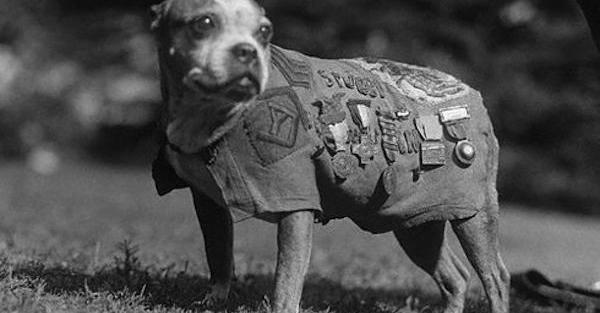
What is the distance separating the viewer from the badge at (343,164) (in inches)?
232

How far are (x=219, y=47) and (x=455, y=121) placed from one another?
1530 mm

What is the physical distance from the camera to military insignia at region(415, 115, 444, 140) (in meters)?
6.30

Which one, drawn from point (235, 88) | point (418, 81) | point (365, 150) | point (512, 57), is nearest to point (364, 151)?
point (365, 150)

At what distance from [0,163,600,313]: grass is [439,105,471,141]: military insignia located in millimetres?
1158

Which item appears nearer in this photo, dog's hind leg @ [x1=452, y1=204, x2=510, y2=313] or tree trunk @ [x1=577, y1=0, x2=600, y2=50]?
dog's hind leg @ [x1=452, y1=204, x2=510, y2=313]

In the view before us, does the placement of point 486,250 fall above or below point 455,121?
below

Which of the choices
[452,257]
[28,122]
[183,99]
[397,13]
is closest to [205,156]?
[183,99]

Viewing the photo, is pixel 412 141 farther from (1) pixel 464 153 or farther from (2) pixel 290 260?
(2) pixel 290 260

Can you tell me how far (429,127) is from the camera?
20.8ft

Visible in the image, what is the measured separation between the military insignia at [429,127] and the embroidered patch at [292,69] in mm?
641

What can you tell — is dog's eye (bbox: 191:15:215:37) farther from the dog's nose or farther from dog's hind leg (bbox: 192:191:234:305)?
dog's hind leg (bbox: 192:191:234:305)

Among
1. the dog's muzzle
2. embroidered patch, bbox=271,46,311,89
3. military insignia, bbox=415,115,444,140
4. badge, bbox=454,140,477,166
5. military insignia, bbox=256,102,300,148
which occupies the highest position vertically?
the dog's muzzle

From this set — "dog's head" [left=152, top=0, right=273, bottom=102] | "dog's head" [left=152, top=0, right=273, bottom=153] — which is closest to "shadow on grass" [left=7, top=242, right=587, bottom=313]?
"dog's head" [left=152, top=0, right=273, bottom=153]

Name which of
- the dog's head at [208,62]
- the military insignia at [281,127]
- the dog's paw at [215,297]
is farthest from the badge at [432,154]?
the dog's paw at [215,297]
